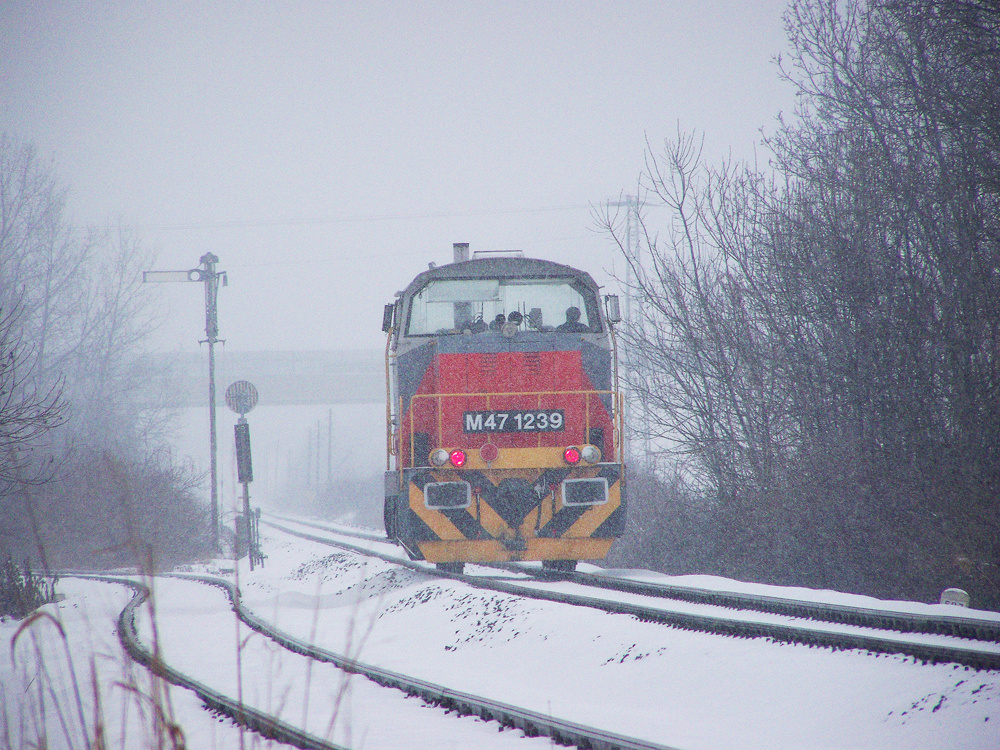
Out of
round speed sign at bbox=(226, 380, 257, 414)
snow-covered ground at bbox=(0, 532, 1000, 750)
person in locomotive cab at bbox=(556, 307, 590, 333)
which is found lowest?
snow-covered ground at bbox=(0, 532, 1000, 750)

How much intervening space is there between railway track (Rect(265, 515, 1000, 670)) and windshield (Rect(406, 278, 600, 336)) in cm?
274

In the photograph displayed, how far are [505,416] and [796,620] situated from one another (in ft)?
13.6

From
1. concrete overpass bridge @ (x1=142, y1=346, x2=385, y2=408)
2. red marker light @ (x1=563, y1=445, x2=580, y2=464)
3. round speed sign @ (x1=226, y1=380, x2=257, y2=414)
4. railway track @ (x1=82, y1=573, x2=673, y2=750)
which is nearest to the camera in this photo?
railway track @ (x1=82, y1=573, x2=673, y2=750)

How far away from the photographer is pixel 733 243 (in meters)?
13.3

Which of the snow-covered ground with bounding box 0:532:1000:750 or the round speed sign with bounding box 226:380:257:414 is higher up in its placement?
the round speed sign with bounding box 226:380:257:414

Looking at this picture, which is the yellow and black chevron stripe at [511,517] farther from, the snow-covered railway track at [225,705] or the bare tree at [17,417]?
the bare tree at [17,417]

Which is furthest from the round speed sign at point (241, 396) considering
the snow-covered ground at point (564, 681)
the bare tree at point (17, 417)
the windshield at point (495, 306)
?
the snow-covered ground at point (564, 681)

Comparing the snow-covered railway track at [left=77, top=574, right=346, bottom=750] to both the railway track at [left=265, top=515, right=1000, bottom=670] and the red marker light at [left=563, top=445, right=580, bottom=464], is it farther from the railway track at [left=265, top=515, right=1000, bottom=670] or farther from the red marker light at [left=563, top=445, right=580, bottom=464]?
the red marker light at [left=563, top=445, right=580, bottom=464]

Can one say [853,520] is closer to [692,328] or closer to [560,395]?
[560,395]

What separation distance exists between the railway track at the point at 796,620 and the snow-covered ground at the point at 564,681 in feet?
0.33

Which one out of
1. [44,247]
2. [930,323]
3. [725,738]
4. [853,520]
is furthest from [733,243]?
[44,247]

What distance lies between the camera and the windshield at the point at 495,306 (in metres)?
9.70

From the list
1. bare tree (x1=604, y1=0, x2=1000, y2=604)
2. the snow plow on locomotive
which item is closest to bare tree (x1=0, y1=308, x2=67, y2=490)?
the snow plow on locomotive

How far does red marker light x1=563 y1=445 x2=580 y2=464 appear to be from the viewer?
8.98m
